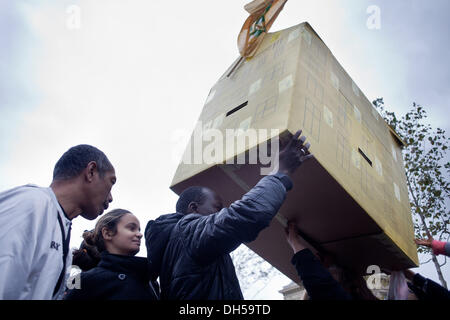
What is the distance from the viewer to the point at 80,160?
1.36 metres

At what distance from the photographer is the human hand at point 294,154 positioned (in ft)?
4.53

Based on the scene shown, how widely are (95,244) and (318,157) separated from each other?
1294mm

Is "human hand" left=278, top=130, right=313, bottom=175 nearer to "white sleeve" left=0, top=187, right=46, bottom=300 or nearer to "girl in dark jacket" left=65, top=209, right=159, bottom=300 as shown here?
"girl in dark jacket" left=65, top=209, right=159, bottom=300

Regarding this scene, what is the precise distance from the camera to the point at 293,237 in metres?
1.81

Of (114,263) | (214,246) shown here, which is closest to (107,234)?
(114,263)

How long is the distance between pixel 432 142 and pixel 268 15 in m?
6.66

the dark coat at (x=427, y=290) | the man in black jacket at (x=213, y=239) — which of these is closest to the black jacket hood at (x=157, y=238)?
the man in black jacket at (x=213, y=239)

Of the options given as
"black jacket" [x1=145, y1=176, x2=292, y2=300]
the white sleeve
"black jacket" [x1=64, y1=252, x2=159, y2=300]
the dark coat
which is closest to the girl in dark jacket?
"black jacket" [x1=64, y1=252, x2=159, y2=300]

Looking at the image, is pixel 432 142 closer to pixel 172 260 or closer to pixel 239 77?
pixel 239 77

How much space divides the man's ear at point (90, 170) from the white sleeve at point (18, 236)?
312mm

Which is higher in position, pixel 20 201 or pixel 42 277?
pixel 20 201

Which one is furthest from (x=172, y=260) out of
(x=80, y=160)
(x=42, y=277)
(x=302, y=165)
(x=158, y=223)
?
(x=302, y=165)

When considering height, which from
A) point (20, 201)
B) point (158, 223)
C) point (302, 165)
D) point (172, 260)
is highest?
point (302, 165)

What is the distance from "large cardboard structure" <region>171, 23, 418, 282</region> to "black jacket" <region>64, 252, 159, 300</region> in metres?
0.58
